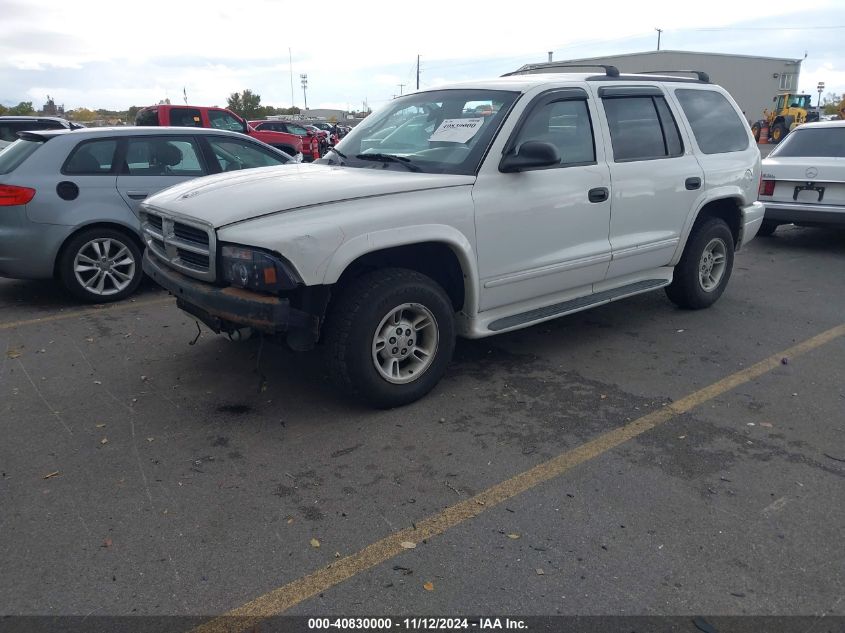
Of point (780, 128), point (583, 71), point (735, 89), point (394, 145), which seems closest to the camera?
point (394, 145)

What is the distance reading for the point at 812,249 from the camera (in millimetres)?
9508

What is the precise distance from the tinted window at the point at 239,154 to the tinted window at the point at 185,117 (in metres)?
9.61

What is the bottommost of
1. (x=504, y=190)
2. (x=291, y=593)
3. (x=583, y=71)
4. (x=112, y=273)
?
(x=291, y=593)

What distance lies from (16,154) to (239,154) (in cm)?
209

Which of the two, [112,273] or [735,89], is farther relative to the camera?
[735,89]

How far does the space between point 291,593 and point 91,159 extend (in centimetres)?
536

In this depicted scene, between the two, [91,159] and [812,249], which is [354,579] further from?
[812,249]

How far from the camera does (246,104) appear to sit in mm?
72062

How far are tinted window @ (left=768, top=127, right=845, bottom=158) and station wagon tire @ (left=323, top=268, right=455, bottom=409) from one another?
7.34 m

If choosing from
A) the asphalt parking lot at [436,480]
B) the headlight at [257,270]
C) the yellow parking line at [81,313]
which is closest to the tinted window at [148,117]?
the yellow parking line at [81,313]

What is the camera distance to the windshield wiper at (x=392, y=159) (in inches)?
181

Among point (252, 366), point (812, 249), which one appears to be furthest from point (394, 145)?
point (812, 249)

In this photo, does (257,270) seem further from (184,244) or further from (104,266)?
(104,266)

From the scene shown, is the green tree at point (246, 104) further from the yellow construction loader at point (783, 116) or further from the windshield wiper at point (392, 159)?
the windshield wiper at point (392, 159)
